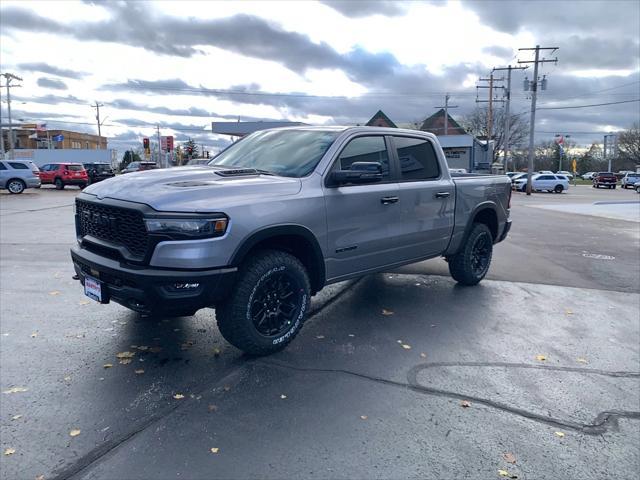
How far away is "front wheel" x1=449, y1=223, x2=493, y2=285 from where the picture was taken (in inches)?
261

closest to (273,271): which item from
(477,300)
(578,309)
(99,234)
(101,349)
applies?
(99,234)

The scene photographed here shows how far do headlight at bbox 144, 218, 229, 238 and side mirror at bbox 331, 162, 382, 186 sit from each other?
1.27 m

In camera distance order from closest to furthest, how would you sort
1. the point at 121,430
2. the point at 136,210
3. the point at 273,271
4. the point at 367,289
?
the point at 121,430
the point at 136,210
the point at 273,271
the point at 367,289

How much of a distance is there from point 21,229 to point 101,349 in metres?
9.43

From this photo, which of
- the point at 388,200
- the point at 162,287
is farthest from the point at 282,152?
the point at 162,287

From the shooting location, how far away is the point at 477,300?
247 inches

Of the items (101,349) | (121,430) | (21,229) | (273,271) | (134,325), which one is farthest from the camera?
(21,229)

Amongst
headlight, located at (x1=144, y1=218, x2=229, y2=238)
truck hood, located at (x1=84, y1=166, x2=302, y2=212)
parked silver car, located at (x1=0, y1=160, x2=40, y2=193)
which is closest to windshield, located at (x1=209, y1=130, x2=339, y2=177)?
truck hood, located at (x1=84, y1=166, x2=302, y2=212)

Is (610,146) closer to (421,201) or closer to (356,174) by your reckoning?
(421,201)

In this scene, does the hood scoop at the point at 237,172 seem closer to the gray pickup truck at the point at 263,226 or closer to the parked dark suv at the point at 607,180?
the gray pickup truck at the point at 263,226

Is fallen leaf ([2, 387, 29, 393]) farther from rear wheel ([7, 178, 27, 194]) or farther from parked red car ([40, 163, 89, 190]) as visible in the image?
parked red car ([40, 163, 89, 190])

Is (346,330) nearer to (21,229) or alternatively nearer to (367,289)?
(367,289)

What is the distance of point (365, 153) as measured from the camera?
5.08 metres

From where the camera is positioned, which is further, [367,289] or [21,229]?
[21,229]
